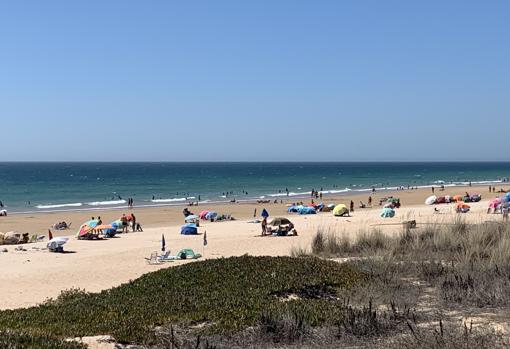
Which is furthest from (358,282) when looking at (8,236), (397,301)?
(8,236)

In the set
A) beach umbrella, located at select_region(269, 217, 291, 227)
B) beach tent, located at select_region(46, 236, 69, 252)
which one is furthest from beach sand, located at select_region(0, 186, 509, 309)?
beach umbrella, located at select_region(269, 217, 291, 227)

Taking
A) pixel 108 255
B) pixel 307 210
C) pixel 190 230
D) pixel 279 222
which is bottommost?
pixel 307 210

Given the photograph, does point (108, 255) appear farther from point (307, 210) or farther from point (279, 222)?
point (307, 210)

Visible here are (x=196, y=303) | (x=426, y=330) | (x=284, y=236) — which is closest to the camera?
(x=426, y=330)

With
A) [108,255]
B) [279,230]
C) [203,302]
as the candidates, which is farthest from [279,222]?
[203,302]

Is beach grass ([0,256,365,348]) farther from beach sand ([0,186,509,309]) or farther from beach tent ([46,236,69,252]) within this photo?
beach tent ([46,236,69,252])

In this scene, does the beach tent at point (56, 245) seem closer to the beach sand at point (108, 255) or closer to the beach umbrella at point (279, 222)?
the beach sand at point (108, 255)

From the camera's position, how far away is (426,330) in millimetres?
5812

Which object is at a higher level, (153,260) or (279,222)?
(279,222)

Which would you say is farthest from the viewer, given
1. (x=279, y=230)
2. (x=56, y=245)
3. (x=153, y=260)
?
(x=279, y=230)

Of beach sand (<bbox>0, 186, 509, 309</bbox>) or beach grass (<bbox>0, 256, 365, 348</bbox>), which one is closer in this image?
beach grass (<bbox>0, 256, 365, 348</bbox>)

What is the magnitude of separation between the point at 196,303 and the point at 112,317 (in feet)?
3.96

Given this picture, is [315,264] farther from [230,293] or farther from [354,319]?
[354,319]

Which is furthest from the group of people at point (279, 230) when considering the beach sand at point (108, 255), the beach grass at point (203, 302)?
the beach grass at point (203, 302)
